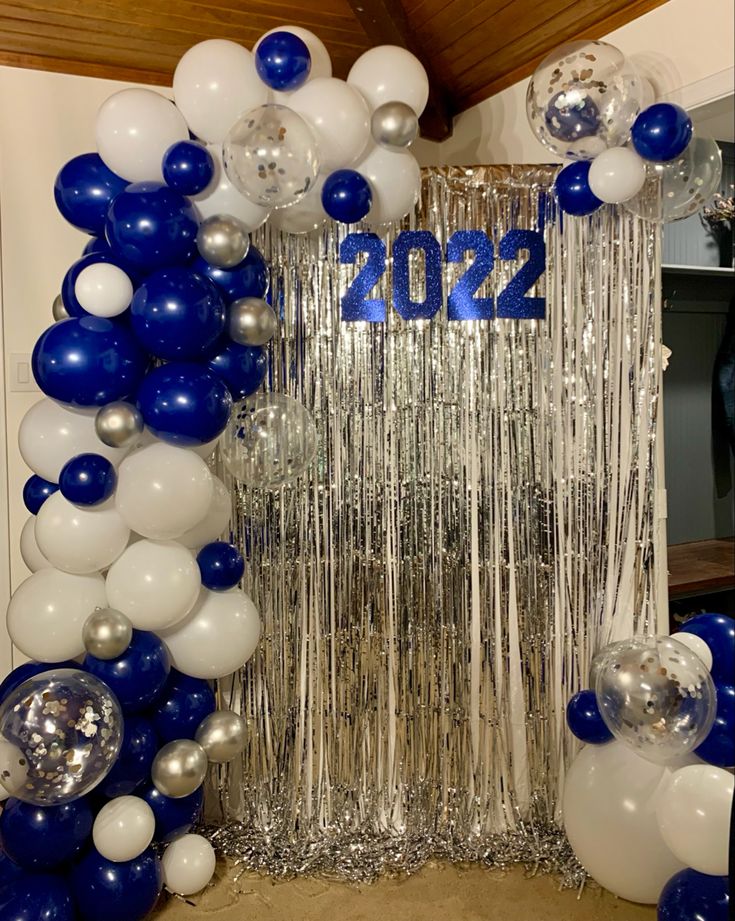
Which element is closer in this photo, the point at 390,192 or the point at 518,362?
the point at 390,192

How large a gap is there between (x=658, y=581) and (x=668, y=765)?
54cm

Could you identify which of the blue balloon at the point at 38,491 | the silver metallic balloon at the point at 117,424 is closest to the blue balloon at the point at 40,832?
the blue balloon at the point at 38,491

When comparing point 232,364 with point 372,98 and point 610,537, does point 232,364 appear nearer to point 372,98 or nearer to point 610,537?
point 372,98

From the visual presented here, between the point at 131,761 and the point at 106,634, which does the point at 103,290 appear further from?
the point at 131,761

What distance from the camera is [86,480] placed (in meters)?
1.81

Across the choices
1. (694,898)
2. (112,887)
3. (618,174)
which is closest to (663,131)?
(618,174)

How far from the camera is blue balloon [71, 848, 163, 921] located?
187cm

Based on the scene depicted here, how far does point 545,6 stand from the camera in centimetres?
229

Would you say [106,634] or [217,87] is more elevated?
[217,87]

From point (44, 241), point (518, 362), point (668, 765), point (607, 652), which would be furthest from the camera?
point (44, 241)

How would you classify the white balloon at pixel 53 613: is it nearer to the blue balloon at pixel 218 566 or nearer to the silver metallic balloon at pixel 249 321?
the blue balloon at pixel 218 566

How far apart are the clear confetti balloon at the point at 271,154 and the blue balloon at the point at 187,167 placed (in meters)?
0.06

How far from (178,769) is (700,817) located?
3.83ft

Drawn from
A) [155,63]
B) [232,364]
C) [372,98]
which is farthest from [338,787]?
[155,63]
